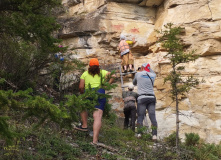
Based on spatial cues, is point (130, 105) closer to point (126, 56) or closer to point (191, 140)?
point (191, 140)

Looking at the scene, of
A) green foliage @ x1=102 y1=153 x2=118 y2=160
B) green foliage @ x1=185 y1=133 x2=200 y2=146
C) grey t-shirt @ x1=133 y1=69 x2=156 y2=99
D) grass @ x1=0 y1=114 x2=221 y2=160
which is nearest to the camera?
grass @ x1=0 y1=114 x2=221 y2=160

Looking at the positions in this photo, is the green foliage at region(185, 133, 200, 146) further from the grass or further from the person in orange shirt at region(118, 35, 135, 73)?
the person in orange shirt at region(118, 35, 135, 73)

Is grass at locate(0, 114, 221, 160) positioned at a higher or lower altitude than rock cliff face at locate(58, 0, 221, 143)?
lower

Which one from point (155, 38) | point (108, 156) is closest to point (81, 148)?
point (108, 156)

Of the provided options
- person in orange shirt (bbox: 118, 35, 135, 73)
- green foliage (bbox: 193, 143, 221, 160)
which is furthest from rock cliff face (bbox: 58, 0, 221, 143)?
green foliage (bbox: 193, 143, 221, 160)

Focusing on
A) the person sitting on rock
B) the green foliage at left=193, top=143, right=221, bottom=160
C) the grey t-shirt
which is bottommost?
the green foliage at left=193, top=143, right=221, bottom=160

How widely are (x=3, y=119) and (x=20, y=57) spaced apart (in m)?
5.16

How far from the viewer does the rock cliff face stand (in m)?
10.3

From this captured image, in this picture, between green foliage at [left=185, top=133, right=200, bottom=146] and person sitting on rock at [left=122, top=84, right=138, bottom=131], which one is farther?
person sitting on rock at [left=122, top=84, right=138, bottom=131]

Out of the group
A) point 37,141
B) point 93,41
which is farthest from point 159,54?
point 37,141

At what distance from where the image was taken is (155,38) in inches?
502

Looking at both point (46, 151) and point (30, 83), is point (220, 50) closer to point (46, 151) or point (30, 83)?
point (30, 83)

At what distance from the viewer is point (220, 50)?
11.1 m

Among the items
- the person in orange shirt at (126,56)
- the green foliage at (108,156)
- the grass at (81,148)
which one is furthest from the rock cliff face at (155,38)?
the green foliage at (108,156)
